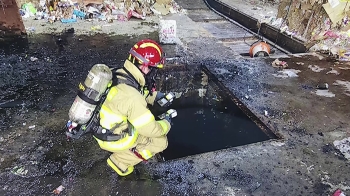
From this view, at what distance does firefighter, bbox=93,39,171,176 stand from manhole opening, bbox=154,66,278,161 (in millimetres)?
869

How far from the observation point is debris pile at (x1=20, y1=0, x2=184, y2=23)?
704cm

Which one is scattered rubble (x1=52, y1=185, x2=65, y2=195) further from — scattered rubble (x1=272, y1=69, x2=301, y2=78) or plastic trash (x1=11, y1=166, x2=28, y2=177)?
scattered rubble (x1=272, y1=69, x2=301, y2=78)

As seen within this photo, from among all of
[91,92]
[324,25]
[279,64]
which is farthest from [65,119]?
[324,25]

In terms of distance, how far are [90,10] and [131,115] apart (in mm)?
5797

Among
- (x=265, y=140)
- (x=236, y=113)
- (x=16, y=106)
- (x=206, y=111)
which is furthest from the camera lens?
(x=206, y=111)

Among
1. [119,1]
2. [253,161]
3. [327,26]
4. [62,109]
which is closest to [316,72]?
[327,26]

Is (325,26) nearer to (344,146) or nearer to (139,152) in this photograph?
(344,146)

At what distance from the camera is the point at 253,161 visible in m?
3.13

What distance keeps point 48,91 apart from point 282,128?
338 centimetres

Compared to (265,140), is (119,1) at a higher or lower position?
higher

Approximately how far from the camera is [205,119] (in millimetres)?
4371

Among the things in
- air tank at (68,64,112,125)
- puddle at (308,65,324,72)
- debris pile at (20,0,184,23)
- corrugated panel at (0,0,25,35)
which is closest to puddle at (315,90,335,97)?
puddle at (308,65,324,72)

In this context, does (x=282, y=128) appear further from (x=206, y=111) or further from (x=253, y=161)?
(x=206, y=111)

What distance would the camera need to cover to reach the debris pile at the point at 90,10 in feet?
23.1
